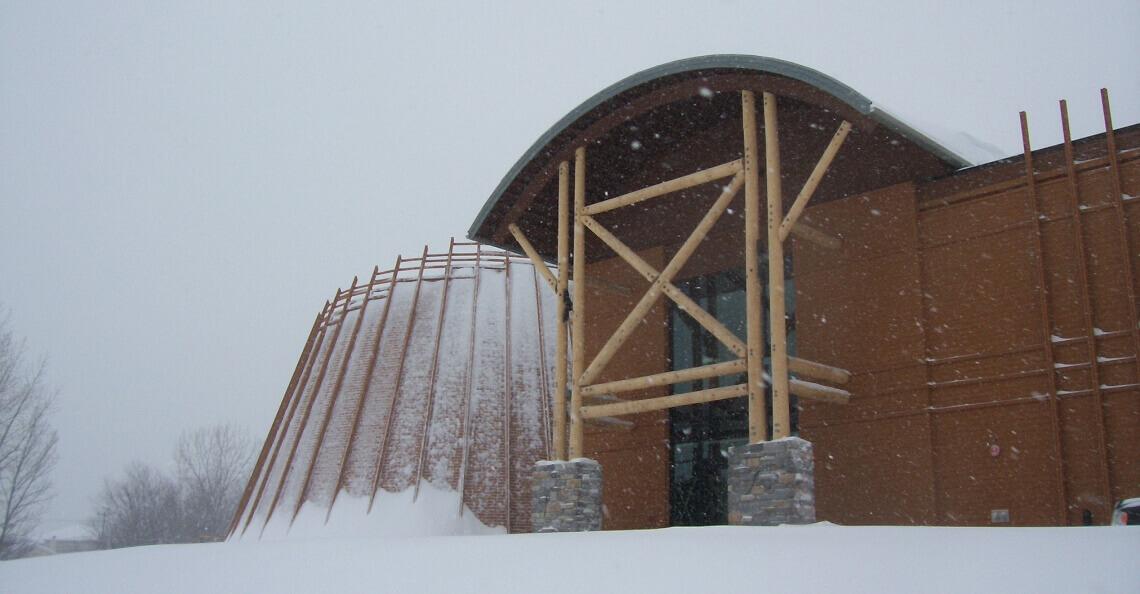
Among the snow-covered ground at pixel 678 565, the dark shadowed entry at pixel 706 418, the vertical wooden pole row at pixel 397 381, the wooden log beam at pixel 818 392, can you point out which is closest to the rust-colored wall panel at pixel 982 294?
the wooden log beam at pixel 818 392

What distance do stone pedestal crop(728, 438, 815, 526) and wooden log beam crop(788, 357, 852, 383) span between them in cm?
106

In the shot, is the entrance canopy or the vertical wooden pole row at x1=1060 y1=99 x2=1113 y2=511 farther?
the entrance canopy

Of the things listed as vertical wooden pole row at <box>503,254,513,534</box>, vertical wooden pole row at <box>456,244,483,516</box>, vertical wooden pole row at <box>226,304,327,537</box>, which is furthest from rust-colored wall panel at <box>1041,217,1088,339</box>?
vertical wooden pole row at <box>226,304,327,537</box>

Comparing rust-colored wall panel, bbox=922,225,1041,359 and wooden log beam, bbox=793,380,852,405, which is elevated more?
rust-colored wall panel, bbox=922,225,1041,359

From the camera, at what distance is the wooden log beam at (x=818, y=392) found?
10.5 m

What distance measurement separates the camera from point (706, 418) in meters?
13.8

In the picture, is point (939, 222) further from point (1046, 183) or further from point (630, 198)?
point (630, 198)

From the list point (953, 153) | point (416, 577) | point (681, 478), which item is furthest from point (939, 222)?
point (416, 577)

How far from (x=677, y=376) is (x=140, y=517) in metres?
48.2

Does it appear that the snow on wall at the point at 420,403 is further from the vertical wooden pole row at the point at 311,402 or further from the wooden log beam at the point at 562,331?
the wooden log beam at the point at 562,331

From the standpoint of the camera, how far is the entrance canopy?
10.9 m

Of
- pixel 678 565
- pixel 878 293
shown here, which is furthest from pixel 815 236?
pixel 678 565

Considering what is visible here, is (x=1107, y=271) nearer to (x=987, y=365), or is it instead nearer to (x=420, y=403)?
(x=987, y=365)

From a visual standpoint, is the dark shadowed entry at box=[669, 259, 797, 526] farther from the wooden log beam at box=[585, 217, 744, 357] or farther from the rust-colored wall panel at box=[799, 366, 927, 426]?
the wooden log beam at box=[585, 217, 744, 357]
